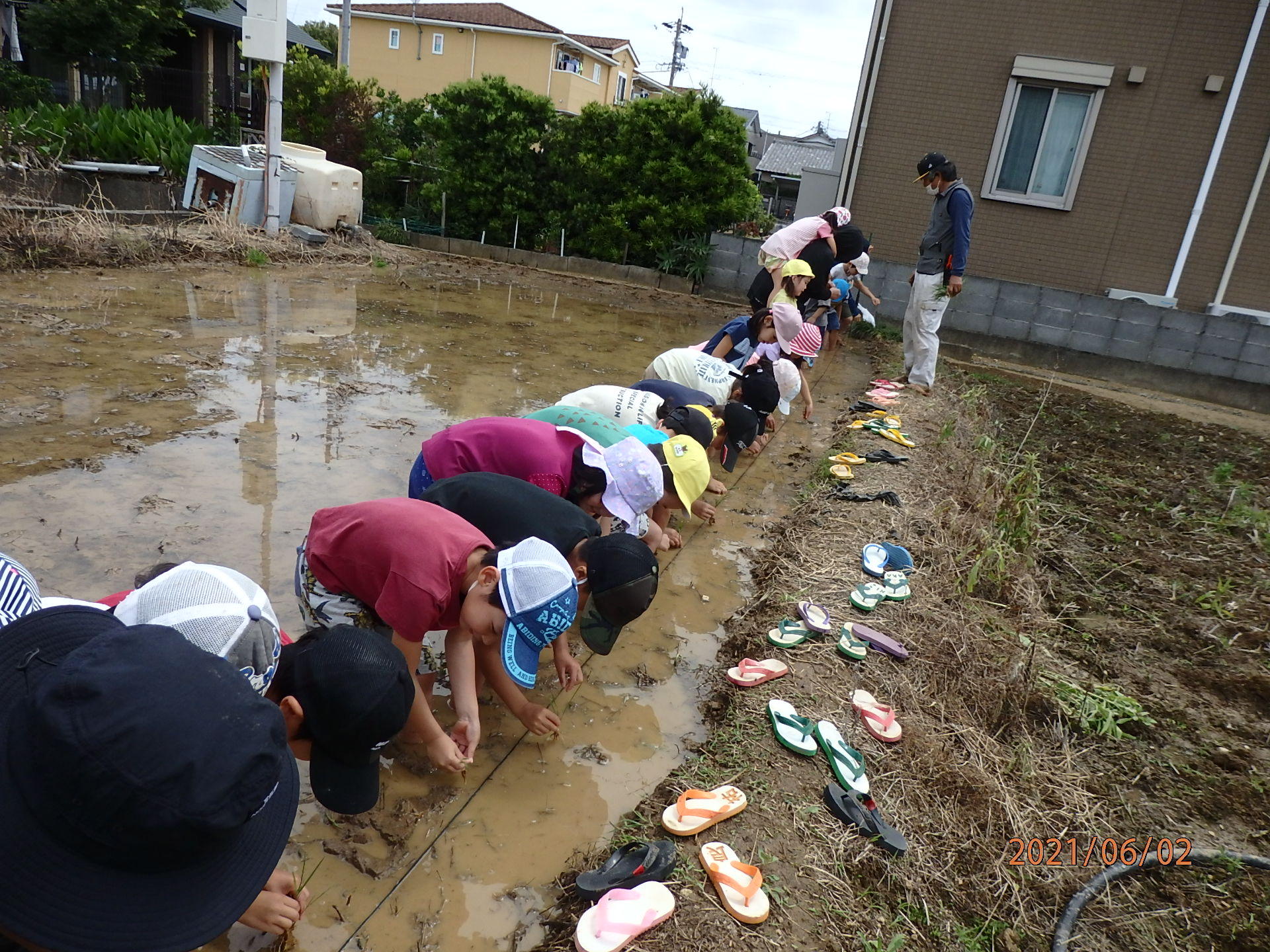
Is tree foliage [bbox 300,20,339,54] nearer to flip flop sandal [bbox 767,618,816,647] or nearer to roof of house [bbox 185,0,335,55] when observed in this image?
roof of house [bbox 185,0,335,55]

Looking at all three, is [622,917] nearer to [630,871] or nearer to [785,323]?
[630,871]

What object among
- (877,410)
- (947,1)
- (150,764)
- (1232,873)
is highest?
(947,1)

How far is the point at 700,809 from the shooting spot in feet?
7.16

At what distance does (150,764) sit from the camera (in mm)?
1081

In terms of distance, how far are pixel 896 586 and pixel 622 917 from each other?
212cm

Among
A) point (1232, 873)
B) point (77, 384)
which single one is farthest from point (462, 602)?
point (77, 384)

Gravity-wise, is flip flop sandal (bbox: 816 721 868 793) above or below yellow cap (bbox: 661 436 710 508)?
below

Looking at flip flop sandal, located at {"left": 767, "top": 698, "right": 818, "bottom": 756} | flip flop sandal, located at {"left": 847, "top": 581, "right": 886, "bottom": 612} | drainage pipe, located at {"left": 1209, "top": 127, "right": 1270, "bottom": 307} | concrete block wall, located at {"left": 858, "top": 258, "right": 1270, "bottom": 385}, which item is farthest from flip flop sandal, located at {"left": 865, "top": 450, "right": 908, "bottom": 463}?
drainage pipe, located at {"left": 1209, "top": 127, "right": 1270, "bottom": 307}

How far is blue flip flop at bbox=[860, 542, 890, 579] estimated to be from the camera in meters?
3.67

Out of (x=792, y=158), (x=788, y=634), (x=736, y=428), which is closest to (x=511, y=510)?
(x=788, y=634)

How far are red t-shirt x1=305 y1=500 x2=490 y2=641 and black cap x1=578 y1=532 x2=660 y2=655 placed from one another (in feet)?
0.93

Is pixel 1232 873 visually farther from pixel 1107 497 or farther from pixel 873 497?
pixel 1107 497

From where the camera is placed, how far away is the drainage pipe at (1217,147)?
8766 millimetres

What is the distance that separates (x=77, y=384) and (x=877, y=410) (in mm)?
5057
